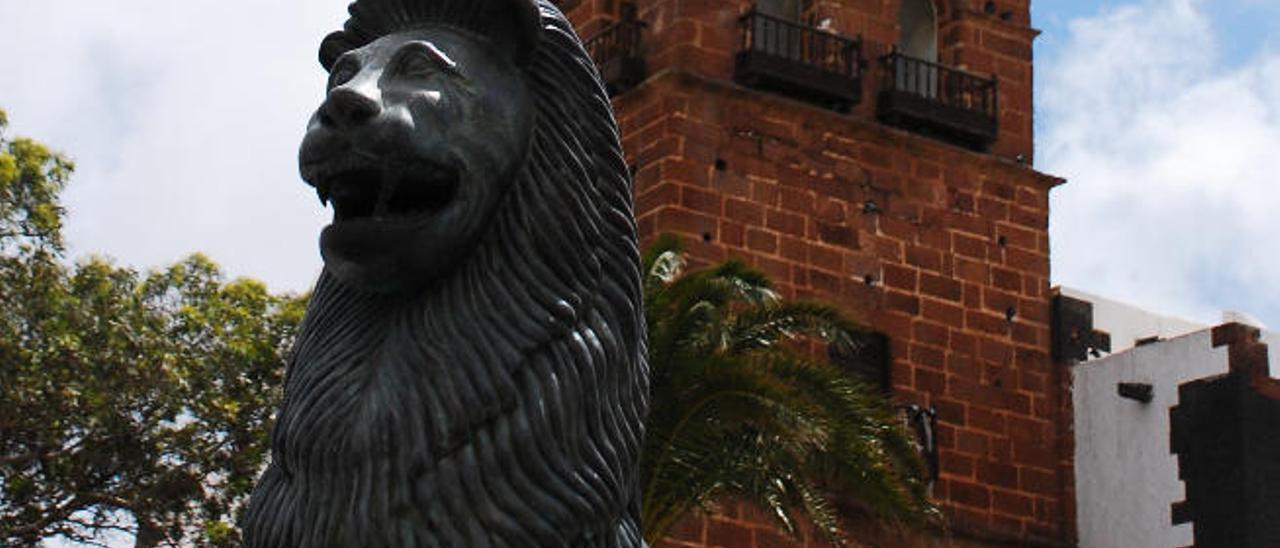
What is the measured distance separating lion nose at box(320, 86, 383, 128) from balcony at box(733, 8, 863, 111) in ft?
44.9

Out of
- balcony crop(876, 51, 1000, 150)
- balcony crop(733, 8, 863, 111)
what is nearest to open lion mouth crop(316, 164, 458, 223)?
balcony crop(733, 8, 863, 111)

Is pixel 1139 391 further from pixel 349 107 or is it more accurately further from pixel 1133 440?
pixel 349 107

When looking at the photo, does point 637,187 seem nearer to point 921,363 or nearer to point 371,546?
point 921,363

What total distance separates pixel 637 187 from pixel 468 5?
526 inches

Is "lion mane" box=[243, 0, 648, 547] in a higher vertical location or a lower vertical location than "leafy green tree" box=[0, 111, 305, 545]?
lower

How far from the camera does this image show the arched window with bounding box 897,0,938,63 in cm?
1920

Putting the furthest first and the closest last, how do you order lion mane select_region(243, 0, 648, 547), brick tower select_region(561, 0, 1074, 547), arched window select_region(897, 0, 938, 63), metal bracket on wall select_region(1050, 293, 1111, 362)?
arched window select_region(897, 0, 938, 63)
metal bracket on wall select_region(1050, 293, 1111, 362)
brick tower select_region(561, 0, 1074, 547)
lion mane select_region(243, 0, 648, 547)

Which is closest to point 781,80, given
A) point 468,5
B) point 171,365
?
point 171,365

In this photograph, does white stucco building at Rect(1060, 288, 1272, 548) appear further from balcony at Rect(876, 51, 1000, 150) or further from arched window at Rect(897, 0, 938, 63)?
arched window at Rect(897, 0, 938, 63)

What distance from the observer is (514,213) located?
3.67 meters

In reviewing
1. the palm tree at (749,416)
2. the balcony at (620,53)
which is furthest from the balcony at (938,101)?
the palm tree at (749,416)

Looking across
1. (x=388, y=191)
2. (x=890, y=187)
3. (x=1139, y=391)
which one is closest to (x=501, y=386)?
(x=388, y=191)

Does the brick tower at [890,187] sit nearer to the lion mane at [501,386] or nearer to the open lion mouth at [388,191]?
the lion mane at [501,386]

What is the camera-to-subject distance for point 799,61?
1758cm
